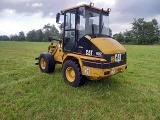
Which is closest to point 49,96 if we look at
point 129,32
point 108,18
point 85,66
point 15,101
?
point 15,101

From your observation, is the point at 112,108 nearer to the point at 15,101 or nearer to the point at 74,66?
the point at 74,66

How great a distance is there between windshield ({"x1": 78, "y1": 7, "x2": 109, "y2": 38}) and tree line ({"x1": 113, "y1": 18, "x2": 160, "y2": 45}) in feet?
189

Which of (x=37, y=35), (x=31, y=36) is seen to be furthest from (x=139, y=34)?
(x=31, y=36)

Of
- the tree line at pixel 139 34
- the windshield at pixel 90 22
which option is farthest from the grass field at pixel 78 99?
the tree line at pixel 139 34

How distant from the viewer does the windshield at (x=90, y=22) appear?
6.13 meters

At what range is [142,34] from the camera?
221ft

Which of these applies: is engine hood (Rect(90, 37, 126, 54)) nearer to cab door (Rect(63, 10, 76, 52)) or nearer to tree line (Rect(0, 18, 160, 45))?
cab door (Rect(63, 10, 76, 52))

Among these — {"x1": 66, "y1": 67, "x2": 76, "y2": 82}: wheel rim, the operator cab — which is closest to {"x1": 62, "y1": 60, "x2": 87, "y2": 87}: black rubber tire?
{"x1": 66, "y1": 67, "x2": 76, "y2": 82}: wheel rim

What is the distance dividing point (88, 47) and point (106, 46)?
536mm

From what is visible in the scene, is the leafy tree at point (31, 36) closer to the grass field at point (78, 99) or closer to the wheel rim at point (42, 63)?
the wheel rim at point (42, 63)

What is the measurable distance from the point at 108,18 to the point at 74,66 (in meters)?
2.26

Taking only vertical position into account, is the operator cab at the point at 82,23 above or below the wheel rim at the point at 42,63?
above

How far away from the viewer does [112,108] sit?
4.86 metres

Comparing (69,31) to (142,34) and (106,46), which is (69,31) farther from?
(142,34)
